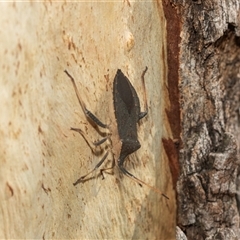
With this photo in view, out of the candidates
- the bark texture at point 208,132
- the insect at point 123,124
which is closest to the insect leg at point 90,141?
the insect at point 123,124

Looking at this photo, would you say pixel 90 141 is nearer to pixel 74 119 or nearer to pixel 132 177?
pixel 74 119

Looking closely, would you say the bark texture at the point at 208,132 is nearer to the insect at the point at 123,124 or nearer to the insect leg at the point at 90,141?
the insect at the point at 123,124

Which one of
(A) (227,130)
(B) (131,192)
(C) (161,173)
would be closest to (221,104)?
(A) (227,130)

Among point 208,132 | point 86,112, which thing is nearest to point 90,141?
point 86,112

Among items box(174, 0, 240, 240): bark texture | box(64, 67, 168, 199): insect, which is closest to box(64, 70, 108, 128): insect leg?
box(64, 67, 168, 199): insect

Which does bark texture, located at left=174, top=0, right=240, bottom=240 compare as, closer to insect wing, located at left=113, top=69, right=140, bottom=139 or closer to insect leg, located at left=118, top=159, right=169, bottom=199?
insect leg, located at left=118, top=159, right=169, bottom=199
